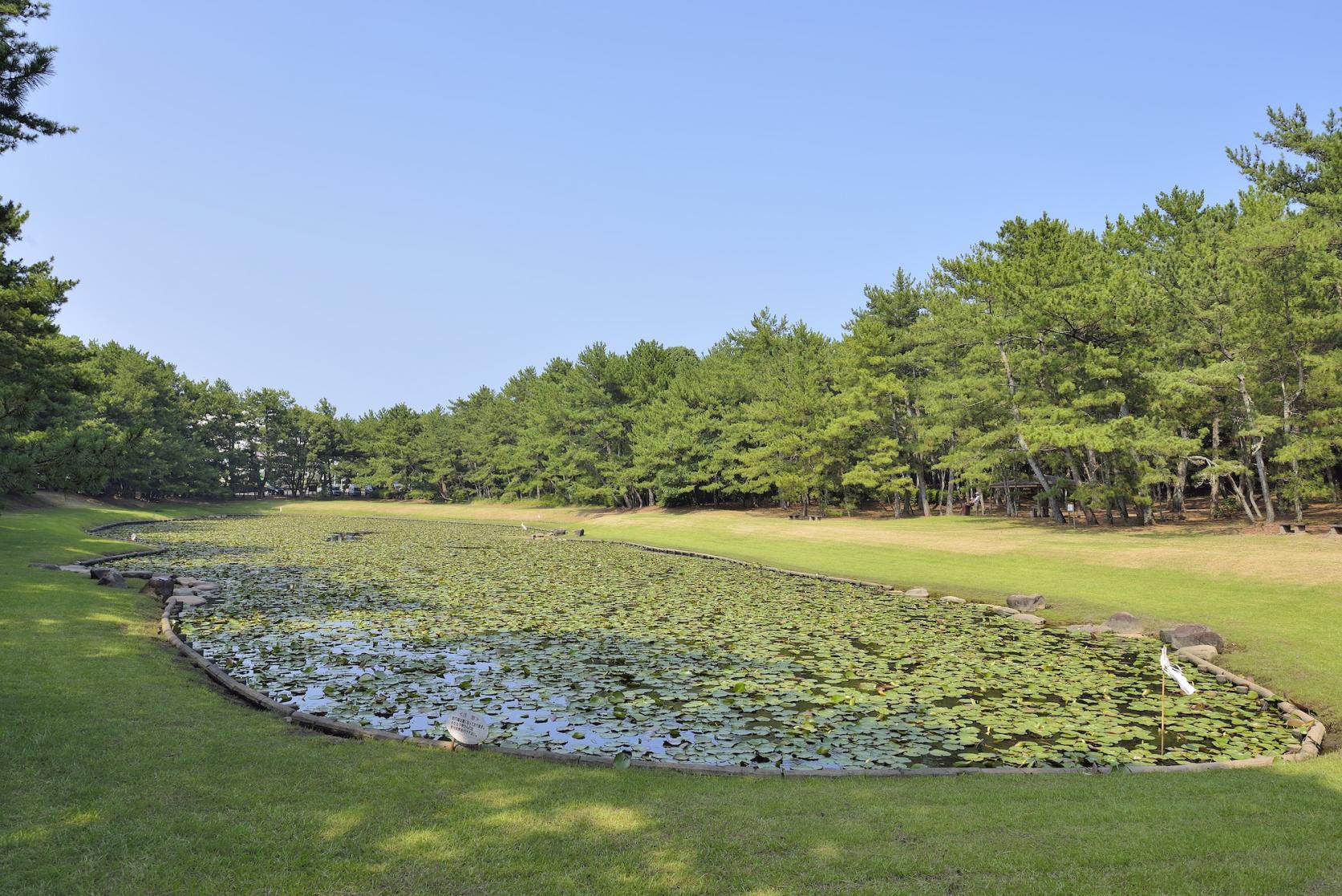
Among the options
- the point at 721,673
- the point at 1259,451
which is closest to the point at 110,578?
the point at 721,673

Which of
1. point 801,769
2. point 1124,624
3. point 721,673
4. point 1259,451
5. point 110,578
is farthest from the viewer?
point 1259,451

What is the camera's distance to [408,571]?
2589 cm

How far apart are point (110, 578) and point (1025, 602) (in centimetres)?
2360

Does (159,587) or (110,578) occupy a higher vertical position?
(110,578)

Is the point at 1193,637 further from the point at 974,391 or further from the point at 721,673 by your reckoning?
the point at 974,391

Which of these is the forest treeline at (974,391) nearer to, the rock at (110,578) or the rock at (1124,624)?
the rock at (110,578)

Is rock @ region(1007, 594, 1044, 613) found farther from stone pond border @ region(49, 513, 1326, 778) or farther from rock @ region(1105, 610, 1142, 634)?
stone pond border @ region(49, 513, 1326, 778)

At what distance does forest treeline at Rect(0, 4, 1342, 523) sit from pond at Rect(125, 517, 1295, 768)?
537 cm

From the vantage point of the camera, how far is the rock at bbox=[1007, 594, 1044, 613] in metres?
17.4

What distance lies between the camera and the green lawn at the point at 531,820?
16.2ft

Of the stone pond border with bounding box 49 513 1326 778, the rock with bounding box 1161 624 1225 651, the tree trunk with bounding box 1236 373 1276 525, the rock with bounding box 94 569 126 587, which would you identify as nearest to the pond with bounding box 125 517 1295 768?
the stone pond border with bounding box 49 513 1326 778

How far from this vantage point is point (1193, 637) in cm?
1329

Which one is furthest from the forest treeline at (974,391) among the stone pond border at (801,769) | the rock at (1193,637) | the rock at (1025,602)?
the rock at (1193,637)

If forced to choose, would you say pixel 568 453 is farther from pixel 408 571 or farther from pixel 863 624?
pixel 863 624
